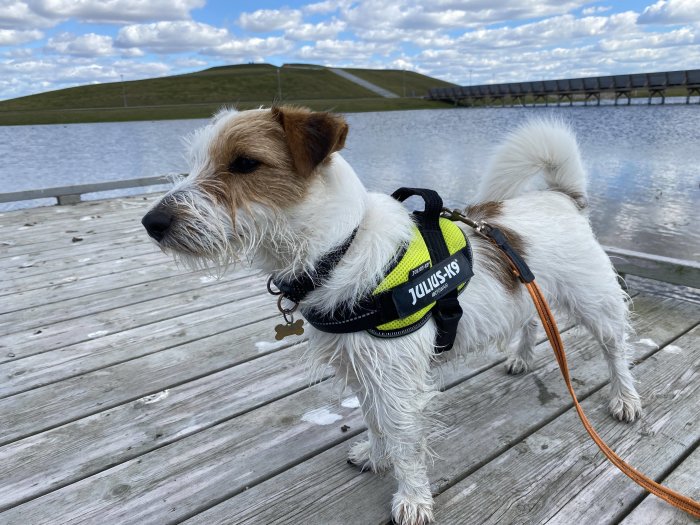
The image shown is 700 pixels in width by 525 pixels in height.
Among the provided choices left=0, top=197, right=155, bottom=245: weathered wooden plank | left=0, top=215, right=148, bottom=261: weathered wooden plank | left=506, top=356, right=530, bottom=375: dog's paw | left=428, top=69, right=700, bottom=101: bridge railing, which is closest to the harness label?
left=506, top=356, right=530, bottom=375: dog's paw

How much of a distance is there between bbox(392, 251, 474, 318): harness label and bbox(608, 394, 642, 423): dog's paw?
1.23m

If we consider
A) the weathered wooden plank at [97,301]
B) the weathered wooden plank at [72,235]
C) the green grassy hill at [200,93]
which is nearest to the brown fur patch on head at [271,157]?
the weathered wooden plank at [97,301]

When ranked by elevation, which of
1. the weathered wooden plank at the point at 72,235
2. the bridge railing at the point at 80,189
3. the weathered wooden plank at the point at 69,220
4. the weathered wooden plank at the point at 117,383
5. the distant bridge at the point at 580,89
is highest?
the distant bridge at the point at 580,89

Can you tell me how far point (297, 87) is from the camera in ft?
308

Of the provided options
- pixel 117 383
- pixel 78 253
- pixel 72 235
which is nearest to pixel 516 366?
pixel 117 383

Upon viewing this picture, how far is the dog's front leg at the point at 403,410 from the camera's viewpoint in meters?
1.97

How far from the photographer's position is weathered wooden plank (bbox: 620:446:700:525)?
76.6 inches

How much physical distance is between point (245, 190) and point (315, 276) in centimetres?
42

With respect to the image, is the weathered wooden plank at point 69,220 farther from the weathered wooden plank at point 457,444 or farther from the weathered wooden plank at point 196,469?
the weathered wooden plank at point 457,444

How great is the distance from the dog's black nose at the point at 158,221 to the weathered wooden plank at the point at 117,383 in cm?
149

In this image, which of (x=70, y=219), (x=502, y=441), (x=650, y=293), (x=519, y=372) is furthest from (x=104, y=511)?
(x=70, y=219)

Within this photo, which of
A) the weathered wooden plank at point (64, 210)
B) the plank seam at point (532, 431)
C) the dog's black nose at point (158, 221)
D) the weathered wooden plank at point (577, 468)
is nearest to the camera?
the dog's black nose at point (158, 221)

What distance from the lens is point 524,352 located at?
309cm

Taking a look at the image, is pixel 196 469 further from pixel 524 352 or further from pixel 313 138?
pixel 524 352
